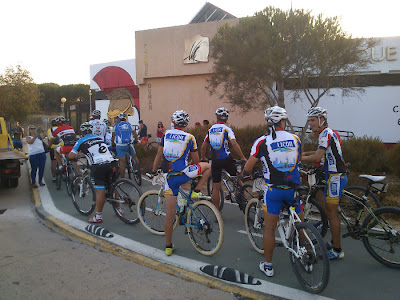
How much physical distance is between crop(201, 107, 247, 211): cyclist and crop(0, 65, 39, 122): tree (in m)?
30.8

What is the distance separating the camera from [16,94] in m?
32.7

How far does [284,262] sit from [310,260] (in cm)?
102

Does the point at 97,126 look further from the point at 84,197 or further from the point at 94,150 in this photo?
the point at 94,150

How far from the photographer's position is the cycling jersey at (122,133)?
9.75m

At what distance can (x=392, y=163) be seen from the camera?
10320 millimetres

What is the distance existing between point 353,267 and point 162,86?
1838 cm

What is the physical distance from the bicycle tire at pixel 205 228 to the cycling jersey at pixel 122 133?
5.26m

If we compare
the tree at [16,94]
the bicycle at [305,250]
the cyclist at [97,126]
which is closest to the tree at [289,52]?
the cyclist at [97,126]

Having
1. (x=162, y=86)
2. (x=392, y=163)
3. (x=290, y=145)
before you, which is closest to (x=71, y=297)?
(x=290, y=145)

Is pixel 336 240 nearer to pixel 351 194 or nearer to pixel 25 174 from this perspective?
pixel 351 194

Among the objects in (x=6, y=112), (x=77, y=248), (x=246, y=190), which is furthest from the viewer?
(x=6, y=112)

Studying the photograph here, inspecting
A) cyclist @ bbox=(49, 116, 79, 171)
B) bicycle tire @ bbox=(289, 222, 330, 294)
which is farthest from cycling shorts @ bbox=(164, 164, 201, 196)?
cyclist @ bbox=(49, 116, 79, 171)

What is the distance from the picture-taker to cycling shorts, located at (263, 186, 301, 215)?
3.96 meters

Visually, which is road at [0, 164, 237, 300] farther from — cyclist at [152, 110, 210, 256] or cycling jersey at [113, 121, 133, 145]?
cycling jersey at [113, 121, 133, 145]
